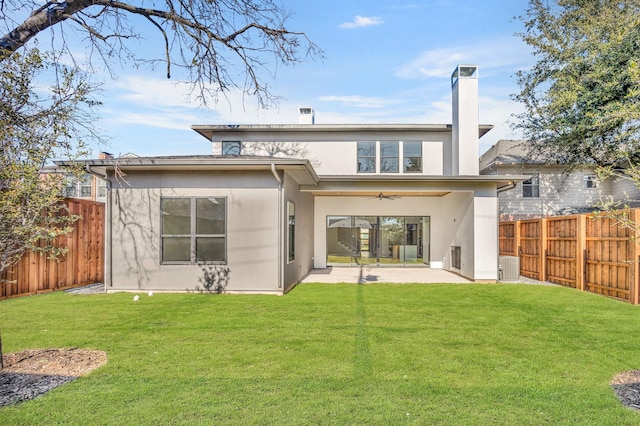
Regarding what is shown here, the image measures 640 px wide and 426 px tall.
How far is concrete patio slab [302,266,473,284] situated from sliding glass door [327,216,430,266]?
633 mm

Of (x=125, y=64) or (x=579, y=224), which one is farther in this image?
(x=579, y=224)

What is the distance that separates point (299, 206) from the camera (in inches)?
450

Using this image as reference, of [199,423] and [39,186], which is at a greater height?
[39,186]

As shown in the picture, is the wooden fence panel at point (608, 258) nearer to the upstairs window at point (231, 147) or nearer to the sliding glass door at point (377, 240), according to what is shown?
the sliding glass door at point (377, 240)

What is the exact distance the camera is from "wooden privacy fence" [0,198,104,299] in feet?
27.3

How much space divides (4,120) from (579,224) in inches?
437

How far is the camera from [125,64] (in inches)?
261

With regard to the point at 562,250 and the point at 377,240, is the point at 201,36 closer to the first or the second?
the point at 562,250

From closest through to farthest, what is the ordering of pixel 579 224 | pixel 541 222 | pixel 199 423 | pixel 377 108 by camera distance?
pixel 199 423 < pixel 579 224 < pixel 541 222 < pixel 377 108

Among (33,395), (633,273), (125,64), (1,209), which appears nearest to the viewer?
(33,395)

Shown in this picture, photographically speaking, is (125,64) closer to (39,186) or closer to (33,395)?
(39,186)

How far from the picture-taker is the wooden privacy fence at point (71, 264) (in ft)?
27.3

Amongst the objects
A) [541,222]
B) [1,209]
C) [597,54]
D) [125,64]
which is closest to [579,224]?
[541,222]

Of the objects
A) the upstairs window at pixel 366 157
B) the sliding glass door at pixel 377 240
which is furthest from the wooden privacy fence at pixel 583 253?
the upstairs window at pixel 366 157
